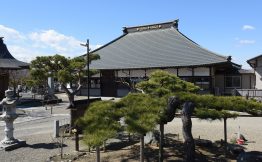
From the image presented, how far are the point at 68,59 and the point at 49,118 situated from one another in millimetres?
6344

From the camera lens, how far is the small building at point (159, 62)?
31.4m

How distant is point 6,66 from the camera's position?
34281 mm

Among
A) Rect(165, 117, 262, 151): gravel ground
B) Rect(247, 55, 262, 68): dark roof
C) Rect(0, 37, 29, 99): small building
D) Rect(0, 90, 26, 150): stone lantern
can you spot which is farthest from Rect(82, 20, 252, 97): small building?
Rect(0, 90, 26, 150): stone lantern

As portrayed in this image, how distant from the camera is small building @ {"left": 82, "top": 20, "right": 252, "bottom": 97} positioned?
3136cm

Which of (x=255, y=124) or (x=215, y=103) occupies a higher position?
(x=215, y=103)

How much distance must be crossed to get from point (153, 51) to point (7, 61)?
16409mm

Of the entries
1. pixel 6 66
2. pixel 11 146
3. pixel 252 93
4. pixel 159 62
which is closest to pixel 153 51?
pixel 159 62

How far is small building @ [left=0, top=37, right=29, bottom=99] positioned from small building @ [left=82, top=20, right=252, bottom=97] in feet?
27.6

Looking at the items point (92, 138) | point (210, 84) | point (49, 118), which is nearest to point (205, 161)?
point (92, 138)

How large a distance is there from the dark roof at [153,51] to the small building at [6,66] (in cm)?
826

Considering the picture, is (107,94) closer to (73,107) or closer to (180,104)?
(73,107)

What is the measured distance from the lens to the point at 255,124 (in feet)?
62.2

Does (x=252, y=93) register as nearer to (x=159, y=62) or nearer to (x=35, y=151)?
(x=159, y=62)

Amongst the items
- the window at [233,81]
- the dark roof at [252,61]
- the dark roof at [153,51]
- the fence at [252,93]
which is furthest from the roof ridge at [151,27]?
the fence at [252,93]
